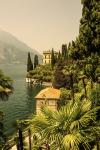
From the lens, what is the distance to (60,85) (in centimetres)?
8962

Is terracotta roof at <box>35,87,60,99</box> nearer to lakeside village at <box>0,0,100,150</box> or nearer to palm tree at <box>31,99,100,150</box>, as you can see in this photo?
lakeside village at <box>0,0,100,150</box>

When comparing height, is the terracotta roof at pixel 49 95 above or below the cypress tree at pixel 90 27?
below

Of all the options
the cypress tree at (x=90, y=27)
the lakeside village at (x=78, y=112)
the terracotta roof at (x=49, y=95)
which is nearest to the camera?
the lakeside village at (x=78, y=112)

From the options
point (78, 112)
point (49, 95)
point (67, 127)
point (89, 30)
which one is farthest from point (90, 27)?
point (49, 95)

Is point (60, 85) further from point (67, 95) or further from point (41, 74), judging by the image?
point (41, 74)

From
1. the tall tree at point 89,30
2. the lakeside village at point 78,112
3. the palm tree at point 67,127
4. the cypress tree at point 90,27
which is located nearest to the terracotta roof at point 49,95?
the lakeside village at point 78,112

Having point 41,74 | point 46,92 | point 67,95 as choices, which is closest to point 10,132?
point 46,92

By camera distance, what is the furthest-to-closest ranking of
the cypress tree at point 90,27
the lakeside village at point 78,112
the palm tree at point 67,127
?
the cypress tree at point 90,27, the lakeside village at point 78,112, the palm tree at point 67,127

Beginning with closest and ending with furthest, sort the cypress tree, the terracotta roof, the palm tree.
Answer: the palm tree → the cypress tree → the terracotta roof

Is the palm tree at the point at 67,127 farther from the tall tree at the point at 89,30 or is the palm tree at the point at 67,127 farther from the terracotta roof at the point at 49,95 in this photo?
the terracotta roof at the point at 49,95

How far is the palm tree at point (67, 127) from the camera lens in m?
10.4

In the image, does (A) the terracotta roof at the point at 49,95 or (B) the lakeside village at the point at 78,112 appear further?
(A) the terracotta roof at the point at 49,95

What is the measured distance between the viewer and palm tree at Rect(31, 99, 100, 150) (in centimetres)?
1045

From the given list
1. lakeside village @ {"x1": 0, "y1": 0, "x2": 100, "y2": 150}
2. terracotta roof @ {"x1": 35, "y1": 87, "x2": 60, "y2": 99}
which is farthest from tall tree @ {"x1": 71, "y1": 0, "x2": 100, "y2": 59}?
terracotta roof @ {"x1": 35, "y1": 87, "x2": 60, "y2": 99}
